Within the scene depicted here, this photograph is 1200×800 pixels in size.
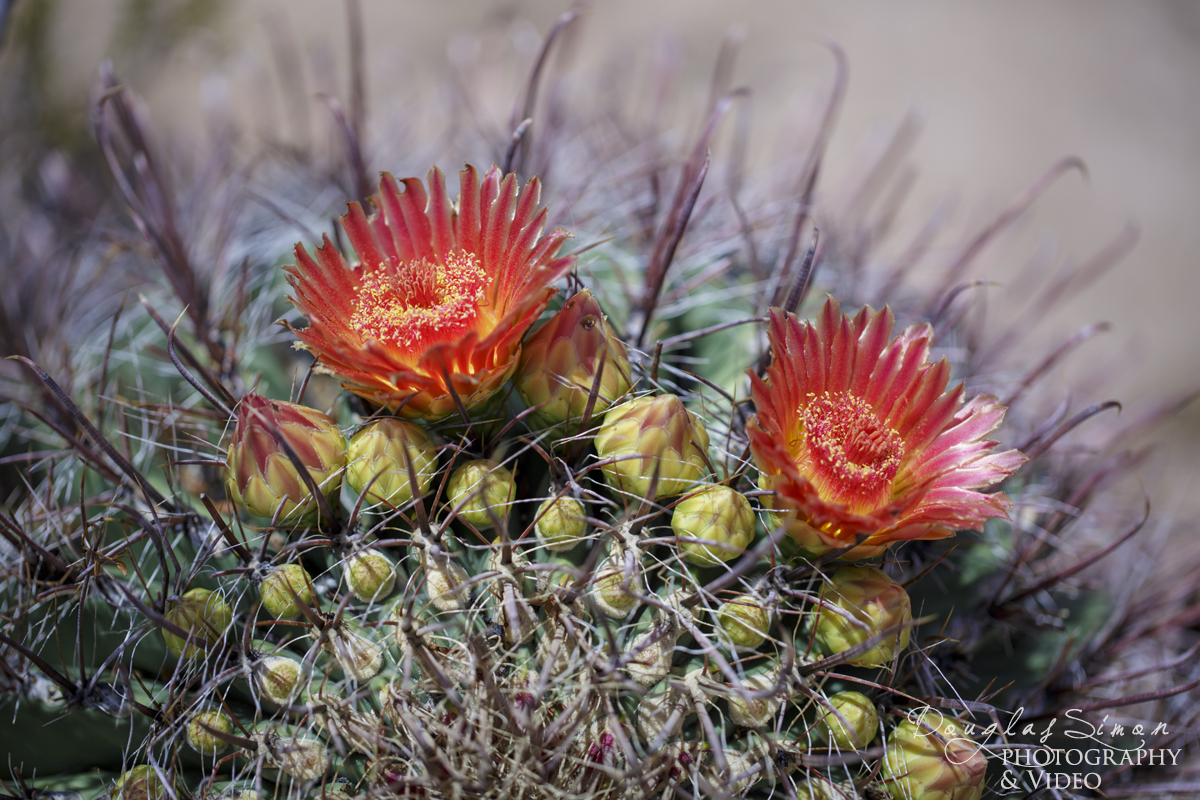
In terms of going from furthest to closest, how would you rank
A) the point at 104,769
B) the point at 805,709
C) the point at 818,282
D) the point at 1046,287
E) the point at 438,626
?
1. the point at 1046,287
2. the point at 818,282
3. the point at 104,769
4. the point at 805,709
5. the point at 438,626

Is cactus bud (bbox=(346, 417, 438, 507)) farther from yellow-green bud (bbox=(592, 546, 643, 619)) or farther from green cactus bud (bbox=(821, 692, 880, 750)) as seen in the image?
green cactus bud (bbox=(821, 692, 880, 750))

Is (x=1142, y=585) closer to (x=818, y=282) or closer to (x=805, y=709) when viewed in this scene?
(x=818, y=282)

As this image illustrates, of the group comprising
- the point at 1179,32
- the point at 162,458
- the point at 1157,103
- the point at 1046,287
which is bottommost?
the point at 1046,287

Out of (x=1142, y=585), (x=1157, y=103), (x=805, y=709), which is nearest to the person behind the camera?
(x=805, y=709)

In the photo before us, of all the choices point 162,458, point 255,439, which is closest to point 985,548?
point 255,439

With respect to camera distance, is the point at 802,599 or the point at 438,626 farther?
the point at 802,599

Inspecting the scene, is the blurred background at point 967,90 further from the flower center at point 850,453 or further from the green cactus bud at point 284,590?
the green cactus bud at point 284,590

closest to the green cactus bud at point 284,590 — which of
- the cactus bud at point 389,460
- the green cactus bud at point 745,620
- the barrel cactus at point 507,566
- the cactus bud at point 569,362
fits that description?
the barrel cactus at point 507,566
